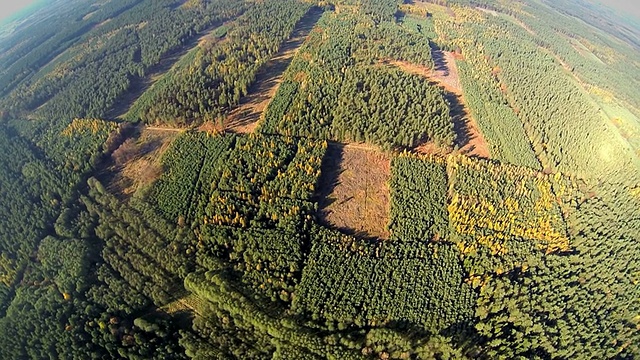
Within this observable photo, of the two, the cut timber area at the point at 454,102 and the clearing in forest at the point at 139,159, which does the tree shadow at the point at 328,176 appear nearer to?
the cut timber area at the point at 454,102

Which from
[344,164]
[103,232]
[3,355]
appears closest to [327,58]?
[344,164]

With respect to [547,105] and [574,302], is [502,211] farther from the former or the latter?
[547,105]

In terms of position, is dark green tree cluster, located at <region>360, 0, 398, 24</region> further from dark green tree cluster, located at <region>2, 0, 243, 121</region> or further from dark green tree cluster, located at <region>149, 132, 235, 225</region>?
dark green tree cluster, located at <region>149, 132, 235, 225</region>

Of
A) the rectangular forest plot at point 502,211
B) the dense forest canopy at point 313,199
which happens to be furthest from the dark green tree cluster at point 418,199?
the rectangular forest plot at point 502,211

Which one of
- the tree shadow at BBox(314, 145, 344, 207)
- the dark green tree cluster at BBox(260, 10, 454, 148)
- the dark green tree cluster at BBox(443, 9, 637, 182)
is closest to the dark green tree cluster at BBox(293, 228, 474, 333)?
the tree shadow at BBox(314, 145, 344, 207)

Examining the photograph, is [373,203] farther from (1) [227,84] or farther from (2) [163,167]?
(1) [227,84]

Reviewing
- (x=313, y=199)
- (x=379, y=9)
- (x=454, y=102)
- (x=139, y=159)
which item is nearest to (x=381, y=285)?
(x=313, y=199)
